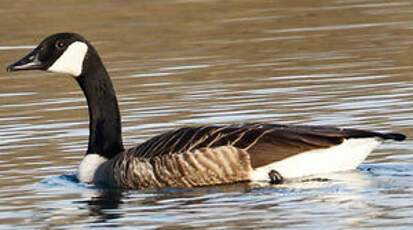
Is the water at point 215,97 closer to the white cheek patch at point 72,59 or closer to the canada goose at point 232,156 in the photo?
the canada goose at point 232,156

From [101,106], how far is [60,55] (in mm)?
687

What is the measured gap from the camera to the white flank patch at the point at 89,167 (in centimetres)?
1317

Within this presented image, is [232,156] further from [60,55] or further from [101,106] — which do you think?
[60,55]

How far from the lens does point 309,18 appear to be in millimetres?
24531

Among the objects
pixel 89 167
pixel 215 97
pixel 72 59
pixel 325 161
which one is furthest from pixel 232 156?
pixel 215 97

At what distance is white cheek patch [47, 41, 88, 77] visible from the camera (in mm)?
13641

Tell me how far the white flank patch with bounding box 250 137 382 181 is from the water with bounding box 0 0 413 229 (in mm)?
128

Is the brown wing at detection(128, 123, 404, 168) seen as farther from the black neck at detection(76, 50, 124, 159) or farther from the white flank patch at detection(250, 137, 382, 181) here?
the black neck at detection(76, 50, 124, 159)

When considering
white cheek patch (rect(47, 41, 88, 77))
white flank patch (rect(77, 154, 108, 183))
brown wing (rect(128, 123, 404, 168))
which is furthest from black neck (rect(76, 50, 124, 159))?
brown wing (rect(128, 123, 404, 168))

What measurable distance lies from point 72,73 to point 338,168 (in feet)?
10.9

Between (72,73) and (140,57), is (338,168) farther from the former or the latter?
(140,57)

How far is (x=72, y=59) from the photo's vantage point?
538 inches

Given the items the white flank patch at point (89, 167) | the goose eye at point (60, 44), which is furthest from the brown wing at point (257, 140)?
the goose eye at point (60, 44)

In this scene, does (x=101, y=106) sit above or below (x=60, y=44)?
below
